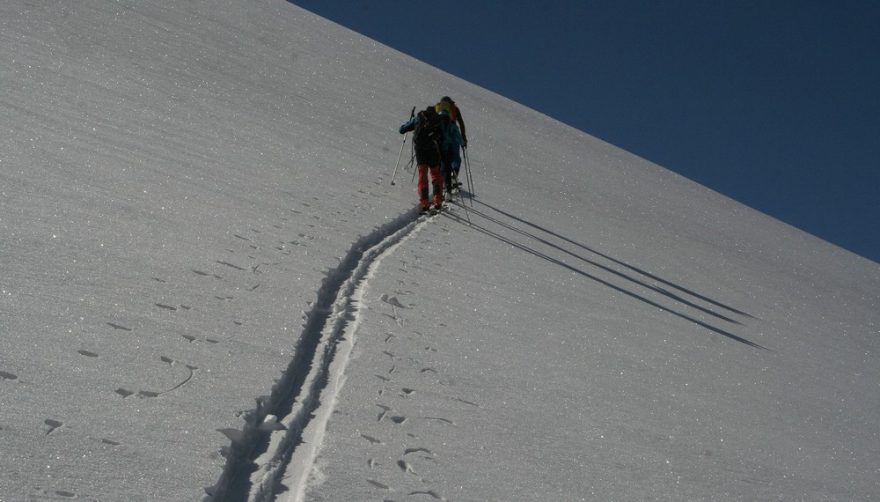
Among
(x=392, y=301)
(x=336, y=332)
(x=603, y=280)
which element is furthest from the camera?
(x=603, y=280)

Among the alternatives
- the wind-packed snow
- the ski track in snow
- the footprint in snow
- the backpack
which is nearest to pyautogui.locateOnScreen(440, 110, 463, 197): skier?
the backpack

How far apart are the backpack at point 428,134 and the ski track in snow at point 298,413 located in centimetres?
407

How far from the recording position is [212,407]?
2.88m

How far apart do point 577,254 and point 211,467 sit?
23.3 ft

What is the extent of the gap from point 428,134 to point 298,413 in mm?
6186

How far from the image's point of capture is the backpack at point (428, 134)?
29.4 ft

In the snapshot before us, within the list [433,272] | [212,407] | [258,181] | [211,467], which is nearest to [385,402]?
[212,407]

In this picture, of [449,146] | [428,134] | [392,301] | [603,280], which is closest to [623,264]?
[603,280]

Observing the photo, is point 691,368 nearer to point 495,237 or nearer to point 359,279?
point 359,279

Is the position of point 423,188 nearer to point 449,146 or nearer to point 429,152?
point 429,152

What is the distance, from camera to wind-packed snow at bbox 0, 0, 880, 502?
2.73 meters

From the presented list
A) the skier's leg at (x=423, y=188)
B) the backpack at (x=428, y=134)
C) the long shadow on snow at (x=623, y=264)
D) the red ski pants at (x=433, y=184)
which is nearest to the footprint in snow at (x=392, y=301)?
the skier's leg at (x=423, y=188)

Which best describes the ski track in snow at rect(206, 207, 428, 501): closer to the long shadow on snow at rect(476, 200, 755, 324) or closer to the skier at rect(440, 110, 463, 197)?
the skier at rect(440, 110, 463, 197)

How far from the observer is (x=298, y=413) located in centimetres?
306
